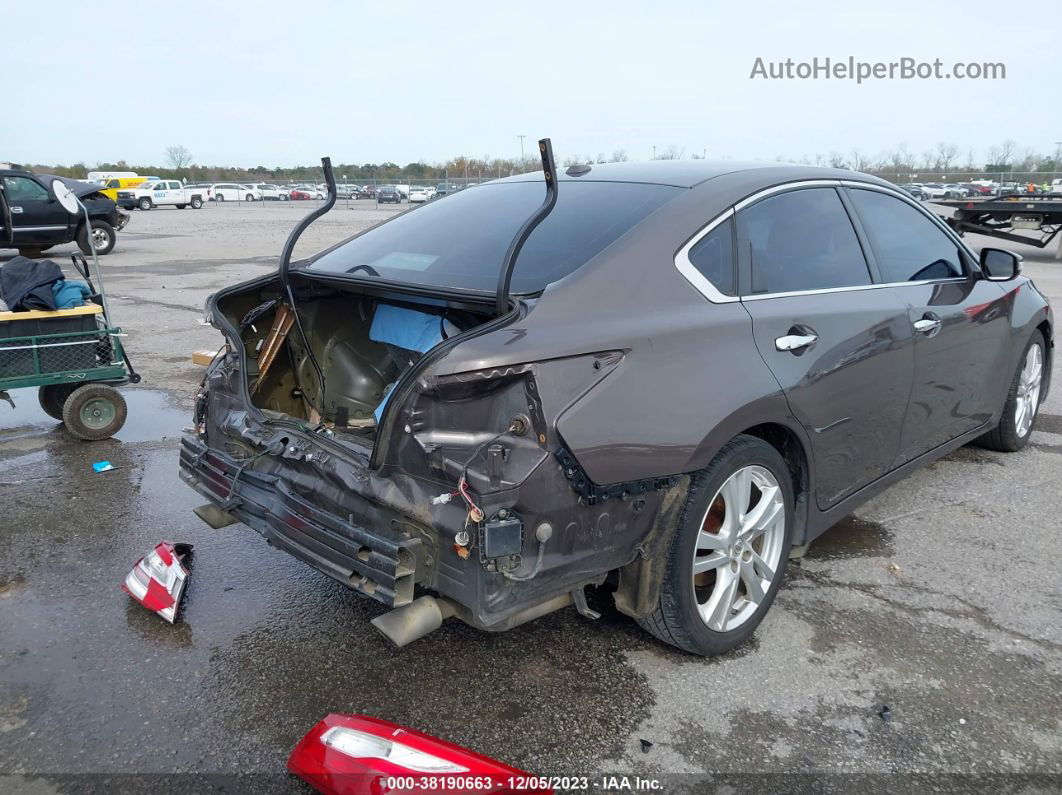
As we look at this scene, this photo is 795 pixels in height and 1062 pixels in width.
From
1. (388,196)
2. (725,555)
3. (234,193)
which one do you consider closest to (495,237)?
(725,555)

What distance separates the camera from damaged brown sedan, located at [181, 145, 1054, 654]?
239 cm

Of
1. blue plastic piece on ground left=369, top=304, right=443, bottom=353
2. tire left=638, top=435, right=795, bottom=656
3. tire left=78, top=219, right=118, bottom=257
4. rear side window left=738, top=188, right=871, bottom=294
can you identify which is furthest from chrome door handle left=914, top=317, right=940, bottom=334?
tire left=78, top=219, right=118, bottom=257

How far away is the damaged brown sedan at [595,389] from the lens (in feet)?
7.84

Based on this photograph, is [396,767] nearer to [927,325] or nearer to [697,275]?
[697,275]

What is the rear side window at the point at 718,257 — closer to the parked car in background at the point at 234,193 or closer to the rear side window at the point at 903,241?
the rear side window at the point at 903,241

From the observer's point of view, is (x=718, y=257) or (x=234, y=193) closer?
(x=718, y=257)

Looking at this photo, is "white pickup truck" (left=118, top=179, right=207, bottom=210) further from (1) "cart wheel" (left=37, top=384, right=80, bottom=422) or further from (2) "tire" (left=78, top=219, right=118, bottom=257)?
(1) "cart wheel" (left=37, top=384, right=80, bottom=422)

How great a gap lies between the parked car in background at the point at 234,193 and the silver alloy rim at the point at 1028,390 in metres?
60.2

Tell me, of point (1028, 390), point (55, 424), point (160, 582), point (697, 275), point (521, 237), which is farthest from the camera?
point (55, 424)

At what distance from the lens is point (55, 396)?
5.76 meters

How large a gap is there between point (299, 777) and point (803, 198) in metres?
2.81

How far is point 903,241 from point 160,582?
11.9 feet

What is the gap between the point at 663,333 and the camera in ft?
8.55

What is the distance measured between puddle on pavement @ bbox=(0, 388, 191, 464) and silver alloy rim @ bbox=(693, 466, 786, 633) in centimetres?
412
